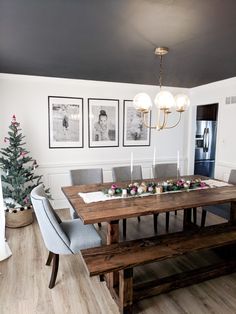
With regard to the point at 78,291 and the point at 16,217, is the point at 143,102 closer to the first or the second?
the point at 78,291

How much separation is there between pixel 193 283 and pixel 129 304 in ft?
2.35

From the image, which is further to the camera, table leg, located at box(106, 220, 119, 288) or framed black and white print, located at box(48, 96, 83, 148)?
framed black and white print, located at box(48, 96, 83, 148)

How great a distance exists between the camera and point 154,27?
6.73 ft

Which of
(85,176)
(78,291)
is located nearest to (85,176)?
(85,176)

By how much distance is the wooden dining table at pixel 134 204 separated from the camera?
2059 mm

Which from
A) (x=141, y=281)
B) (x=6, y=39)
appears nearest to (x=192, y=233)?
(x=141, y=281)

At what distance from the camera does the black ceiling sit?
1.72 metres

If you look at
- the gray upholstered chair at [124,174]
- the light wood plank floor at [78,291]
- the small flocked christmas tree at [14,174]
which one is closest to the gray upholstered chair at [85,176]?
the gray upholstered chair at [124,174]

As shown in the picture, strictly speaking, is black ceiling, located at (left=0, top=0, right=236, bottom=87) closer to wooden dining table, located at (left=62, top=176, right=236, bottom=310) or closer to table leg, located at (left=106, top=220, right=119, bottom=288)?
wooden dining table, located at (left=62, top=176, right=236, bottom=310)

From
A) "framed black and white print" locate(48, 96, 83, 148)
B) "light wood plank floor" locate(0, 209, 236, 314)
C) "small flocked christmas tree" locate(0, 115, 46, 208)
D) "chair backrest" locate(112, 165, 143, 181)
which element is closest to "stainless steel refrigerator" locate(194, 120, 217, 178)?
"chair backrest" locate(112, 165, 143, 181)

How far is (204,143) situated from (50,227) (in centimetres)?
492

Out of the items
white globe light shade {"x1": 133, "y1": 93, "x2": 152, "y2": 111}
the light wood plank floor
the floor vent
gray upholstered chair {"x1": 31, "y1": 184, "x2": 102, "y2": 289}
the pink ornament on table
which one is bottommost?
the light wood plank floor

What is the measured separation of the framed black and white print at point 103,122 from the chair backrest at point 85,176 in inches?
42.3

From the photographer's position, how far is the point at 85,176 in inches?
137
